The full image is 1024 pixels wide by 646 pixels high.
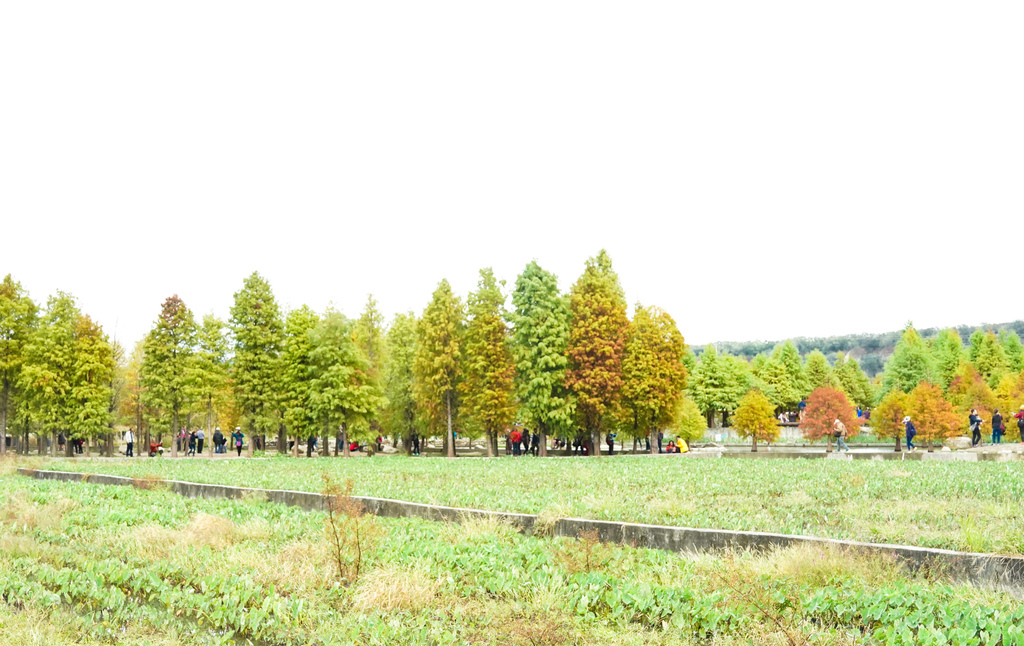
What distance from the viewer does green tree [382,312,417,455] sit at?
51812 millimetres

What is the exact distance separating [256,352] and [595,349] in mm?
21089

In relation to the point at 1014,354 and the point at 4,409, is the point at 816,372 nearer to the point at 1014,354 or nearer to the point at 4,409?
the point at 1014,354

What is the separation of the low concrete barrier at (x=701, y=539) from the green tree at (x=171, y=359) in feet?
115

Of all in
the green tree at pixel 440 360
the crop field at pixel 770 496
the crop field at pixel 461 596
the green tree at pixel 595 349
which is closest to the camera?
the crop field at pixel 461 596

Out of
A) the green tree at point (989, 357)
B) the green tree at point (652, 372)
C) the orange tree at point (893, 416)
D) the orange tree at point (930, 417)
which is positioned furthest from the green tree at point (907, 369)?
the green tree at point (652, 372)

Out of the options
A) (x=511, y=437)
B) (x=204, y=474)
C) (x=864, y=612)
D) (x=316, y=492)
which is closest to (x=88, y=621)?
(x=864, y=612)

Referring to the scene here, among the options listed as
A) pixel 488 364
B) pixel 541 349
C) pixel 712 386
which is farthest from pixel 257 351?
pixel 712 386

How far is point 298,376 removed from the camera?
48656 millimetres

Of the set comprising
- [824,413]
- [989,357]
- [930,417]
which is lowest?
[930,417]

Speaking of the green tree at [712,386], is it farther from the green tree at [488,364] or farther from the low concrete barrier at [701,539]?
the low concrete barrier at [701,539]

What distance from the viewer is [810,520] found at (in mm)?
11461

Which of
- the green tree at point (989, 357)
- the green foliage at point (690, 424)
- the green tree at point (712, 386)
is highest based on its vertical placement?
the green tree at point (989, 357)

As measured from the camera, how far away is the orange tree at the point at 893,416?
39.2m

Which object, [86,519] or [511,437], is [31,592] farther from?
[511,437]
